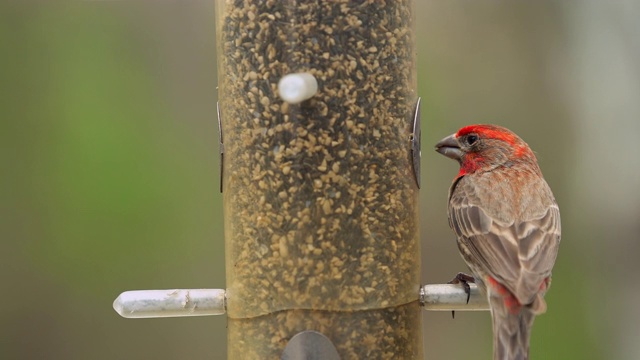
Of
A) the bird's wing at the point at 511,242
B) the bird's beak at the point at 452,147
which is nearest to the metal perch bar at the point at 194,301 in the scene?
the bird's wing at the point at 511,242

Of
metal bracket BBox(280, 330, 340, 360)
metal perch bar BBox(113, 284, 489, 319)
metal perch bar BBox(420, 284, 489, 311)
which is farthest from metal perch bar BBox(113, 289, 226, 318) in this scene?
metal perch bar BBox(420, 284, 489, 311)

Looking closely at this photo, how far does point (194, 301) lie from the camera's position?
571 cm

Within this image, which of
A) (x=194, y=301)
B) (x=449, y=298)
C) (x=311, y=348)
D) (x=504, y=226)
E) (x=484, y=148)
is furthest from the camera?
(x=484, y=148)

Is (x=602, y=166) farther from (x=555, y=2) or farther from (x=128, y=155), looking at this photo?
(x=128, y=155)

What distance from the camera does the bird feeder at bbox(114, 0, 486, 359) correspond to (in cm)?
551

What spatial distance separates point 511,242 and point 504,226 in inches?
6.8

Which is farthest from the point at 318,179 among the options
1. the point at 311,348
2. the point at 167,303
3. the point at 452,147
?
the point at 452,147

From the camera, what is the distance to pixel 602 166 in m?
9.75

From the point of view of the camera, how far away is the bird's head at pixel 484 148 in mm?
7117

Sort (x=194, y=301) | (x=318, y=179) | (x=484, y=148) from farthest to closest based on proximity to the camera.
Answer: (x=484, y=148) < (x=194, y=301) < (x=318, y=179)

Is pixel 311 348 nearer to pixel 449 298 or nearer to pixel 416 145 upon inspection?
pixel 449 298

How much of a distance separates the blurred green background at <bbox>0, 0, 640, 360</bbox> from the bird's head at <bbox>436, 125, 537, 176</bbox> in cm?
206

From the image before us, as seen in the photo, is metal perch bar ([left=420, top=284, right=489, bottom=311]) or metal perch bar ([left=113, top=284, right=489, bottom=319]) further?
metal perch bar ([left=420, top=284, right=489, bottom=311])

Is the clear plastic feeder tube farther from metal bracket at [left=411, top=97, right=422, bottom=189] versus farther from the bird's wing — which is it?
the bird's wing
